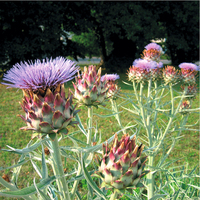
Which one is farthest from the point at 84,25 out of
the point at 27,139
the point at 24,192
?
the point at 24,192

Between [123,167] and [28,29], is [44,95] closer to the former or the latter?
[123,167]

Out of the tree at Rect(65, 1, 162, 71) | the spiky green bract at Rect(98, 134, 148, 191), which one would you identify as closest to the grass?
the spiky green bract at Rect(98, 134, 148, 191)

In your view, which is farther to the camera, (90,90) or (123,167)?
(90,90)

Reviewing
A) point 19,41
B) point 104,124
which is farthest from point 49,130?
point 19,41

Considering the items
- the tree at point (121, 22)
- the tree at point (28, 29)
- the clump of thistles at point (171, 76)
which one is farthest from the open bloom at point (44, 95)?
the tree at point (121, 22)

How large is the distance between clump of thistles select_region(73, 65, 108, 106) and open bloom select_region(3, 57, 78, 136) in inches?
9.2

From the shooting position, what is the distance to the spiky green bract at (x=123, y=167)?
0.65 metres

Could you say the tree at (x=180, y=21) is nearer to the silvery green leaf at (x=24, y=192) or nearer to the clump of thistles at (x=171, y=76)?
the clump of thistles at (x=171, y=76)

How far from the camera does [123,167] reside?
2.18 ft

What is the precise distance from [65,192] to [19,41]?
6.14m

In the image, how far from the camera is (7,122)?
331 centimetres

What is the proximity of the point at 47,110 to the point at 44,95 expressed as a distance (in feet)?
0.22

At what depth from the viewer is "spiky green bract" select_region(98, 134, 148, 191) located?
0.65 metres

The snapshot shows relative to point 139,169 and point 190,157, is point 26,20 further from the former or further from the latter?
point 139,169
